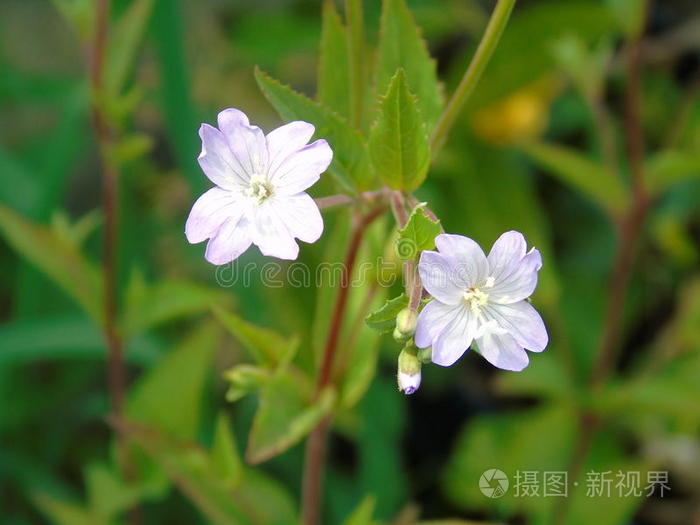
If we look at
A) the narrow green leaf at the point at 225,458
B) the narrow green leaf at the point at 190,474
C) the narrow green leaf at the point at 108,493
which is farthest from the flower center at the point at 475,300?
the narrow green leaf at the point at 108,493

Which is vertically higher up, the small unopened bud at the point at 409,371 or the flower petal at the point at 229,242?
the flower petal at the point at 229,242

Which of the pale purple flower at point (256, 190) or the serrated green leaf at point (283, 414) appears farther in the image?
the serrated green leaf at point (283, 414)

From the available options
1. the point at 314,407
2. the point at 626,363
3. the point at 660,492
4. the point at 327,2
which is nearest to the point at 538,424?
the point at 660,492

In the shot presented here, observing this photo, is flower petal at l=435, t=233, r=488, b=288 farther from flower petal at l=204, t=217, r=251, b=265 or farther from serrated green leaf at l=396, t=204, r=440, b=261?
flower petal at l=204, t=217, r=251, b=265

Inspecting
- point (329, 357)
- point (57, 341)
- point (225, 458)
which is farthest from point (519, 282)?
point (57, 341)

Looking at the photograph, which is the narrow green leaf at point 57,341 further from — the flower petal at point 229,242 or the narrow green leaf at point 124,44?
the flower petal at point 229,242
